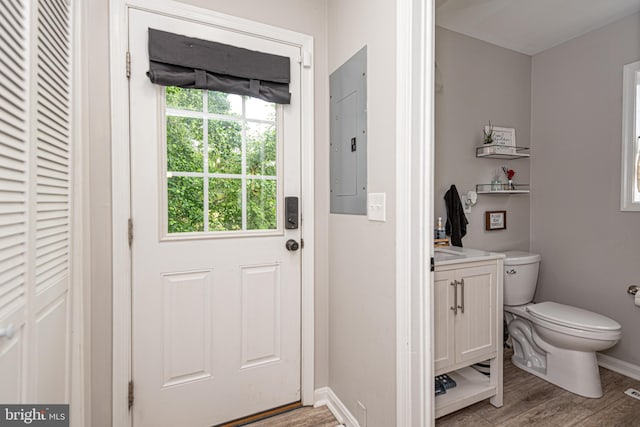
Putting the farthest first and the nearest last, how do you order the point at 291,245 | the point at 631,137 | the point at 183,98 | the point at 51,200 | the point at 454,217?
the point at 454,217, the point at 631,137, the point at 291,245, the point at 183,98, the point at 51,200

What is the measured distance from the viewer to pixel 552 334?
6.33 feet

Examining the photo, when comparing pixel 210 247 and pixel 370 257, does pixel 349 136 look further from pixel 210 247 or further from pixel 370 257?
pixel 210 247

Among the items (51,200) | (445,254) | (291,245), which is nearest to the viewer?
(51,200)

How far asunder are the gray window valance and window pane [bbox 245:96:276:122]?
54mm

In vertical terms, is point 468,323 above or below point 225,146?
below

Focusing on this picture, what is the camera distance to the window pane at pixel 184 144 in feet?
4.84

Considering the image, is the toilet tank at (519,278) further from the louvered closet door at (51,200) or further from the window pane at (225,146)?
the louvered closet door at (51,200)

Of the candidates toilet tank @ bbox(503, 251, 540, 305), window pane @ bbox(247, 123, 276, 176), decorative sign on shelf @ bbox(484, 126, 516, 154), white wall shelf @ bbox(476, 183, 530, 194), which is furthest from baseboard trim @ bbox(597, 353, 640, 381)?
window pane @ bbox(247, 123, 276, 176)

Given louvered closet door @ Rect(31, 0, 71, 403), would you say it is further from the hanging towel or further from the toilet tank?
the toilet tank

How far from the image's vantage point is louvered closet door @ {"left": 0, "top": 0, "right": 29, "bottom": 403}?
2.46 ft

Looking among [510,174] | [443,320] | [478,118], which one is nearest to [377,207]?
[443,320]

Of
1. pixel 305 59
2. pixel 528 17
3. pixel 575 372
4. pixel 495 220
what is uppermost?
pixel 528 17

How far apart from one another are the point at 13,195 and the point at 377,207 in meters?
1.22

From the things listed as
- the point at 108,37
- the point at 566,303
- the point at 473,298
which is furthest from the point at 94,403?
the point at 566,303
